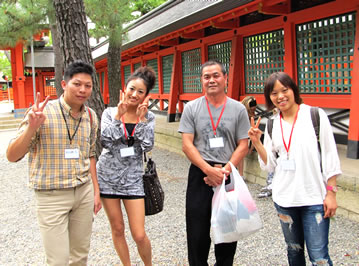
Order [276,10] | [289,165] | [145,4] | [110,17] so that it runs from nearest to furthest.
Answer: [289,165]
[276,10]
[110,17]
[145,4]

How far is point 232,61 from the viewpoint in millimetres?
7008

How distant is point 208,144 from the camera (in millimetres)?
2432

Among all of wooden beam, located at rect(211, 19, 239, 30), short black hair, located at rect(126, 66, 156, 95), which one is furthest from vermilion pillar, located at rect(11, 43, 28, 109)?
short black hair, located at rect(126, 66, 156, 95)

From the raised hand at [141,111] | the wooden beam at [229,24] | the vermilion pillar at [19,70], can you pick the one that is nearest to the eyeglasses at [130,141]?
the raised hand at [141,111]

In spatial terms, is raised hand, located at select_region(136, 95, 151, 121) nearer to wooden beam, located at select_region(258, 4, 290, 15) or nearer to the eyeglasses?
the eyeglasses

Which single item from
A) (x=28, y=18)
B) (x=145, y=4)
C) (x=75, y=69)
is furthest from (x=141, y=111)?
(x=145, y=4)

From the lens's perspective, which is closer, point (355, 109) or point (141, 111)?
point (141, 111)

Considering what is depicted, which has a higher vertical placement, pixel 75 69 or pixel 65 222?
pixel 75 69

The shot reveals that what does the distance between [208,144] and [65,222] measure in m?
1.13

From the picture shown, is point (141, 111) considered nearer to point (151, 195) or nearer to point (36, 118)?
point (151, 195)

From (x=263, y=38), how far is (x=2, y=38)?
1102cm

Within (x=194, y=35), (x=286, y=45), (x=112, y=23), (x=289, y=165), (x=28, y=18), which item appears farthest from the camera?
(x=28, y=18)

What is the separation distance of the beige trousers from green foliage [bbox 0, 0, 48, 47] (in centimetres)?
728

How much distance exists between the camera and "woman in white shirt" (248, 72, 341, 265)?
6.54 ft
